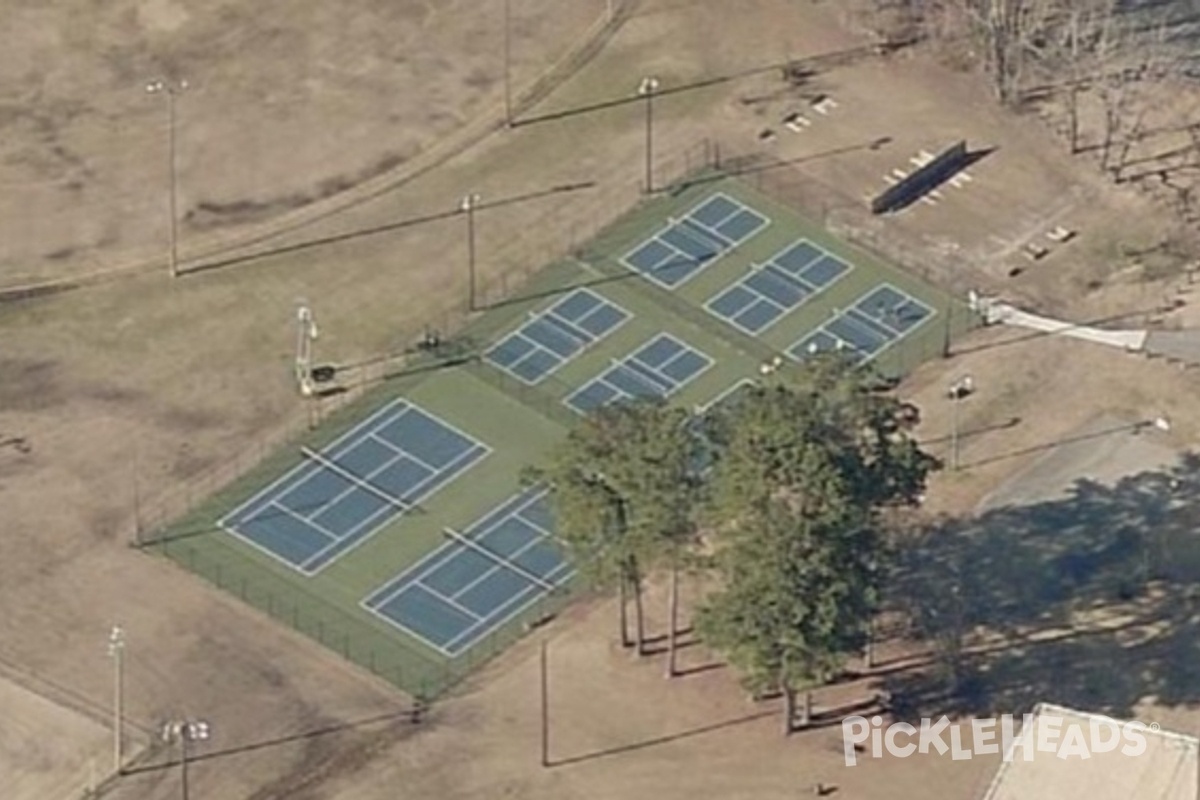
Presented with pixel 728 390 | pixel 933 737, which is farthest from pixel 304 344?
pixel 933 737

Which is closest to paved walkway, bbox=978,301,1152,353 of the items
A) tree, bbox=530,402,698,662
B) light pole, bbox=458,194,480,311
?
light pole, bbox=458,194,480,311

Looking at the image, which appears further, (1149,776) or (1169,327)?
(1169,327)

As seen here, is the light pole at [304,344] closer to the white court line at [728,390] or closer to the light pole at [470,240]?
the light pole at [470,240]

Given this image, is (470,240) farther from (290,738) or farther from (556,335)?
(290,738)

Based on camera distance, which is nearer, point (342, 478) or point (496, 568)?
point (496, 568)

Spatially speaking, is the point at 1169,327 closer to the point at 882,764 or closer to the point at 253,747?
the point at 882,764

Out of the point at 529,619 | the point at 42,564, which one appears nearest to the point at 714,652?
the point at 529,619
